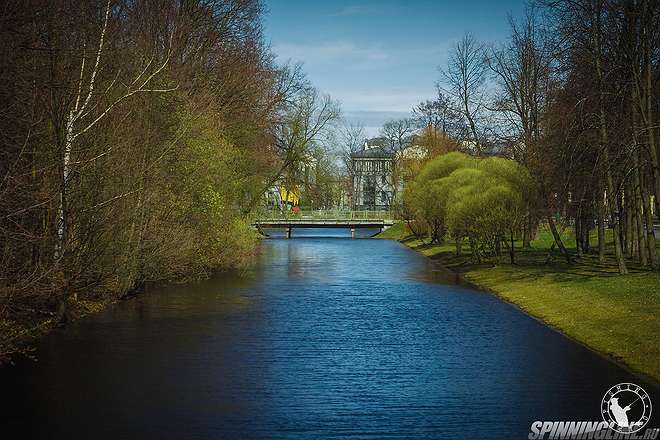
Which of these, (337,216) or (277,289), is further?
(337,216)

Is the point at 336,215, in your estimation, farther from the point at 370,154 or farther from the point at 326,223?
the point at 370,154

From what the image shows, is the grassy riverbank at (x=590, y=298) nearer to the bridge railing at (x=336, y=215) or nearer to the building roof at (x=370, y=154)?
the bridge railing at (x=336, y=215)

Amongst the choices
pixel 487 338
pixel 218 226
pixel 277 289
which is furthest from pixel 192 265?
pixel 487 338

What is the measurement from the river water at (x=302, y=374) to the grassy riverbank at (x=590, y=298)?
713 mm

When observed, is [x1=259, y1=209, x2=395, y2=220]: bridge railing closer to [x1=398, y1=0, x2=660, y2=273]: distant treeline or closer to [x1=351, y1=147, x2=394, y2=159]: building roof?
[x1=351, y1=147, x2=394, y2=159]: building roof

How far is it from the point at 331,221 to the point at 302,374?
74552 mm

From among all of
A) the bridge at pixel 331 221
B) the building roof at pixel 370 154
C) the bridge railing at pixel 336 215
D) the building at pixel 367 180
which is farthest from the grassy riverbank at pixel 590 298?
the building roof at pixel 370 154

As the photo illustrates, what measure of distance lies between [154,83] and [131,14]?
3.58m

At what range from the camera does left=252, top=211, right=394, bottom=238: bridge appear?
8638 cm

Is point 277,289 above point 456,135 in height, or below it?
below

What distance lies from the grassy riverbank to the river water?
0.71m

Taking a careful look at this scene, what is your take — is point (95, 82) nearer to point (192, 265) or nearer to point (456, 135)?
point (192, 265)

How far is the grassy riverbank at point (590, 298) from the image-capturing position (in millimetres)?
17883

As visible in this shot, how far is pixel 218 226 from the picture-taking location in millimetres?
35469
